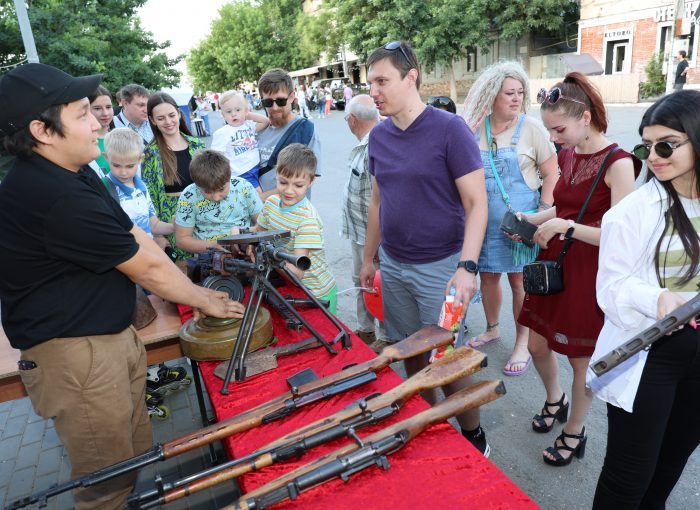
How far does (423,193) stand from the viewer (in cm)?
241

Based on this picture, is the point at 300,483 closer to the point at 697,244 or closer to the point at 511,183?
the point at 697,244

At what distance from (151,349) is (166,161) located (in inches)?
68.1

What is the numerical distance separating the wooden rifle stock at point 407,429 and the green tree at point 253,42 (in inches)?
1691

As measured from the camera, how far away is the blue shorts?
8.31 ft

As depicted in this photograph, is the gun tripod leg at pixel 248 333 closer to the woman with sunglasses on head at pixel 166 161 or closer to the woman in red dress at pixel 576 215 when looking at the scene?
the woman in red dress at pixel 576 215

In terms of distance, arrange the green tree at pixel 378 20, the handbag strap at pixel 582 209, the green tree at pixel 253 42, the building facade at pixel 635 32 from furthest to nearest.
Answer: the green tree at pixel 253 42
the green tree at pixel 378 20
the building facade at pixel 635 32
the handbag strap at pixel 582 209

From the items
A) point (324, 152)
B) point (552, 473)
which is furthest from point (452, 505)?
point (324, 152)

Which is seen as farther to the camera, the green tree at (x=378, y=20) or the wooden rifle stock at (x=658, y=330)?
the green tree at (x=378, y=20)

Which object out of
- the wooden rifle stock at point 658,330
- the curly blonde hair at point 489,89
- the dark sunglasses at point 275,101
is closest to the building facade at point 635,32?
the curly blonde hair at point 489,89

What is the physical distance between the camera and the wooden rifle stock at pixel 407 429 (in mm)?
1315

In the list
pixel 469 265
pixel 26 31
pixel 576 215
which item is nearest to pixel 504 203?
pixel 576 215

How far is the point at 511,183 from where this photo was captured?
11.0 ft

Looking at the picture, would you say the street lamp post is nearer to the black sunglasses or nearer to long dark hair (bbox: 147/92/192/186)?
long dark hair (bbox: 147/92/192/186)

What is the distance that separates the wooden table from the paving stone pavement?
34.1 inches
